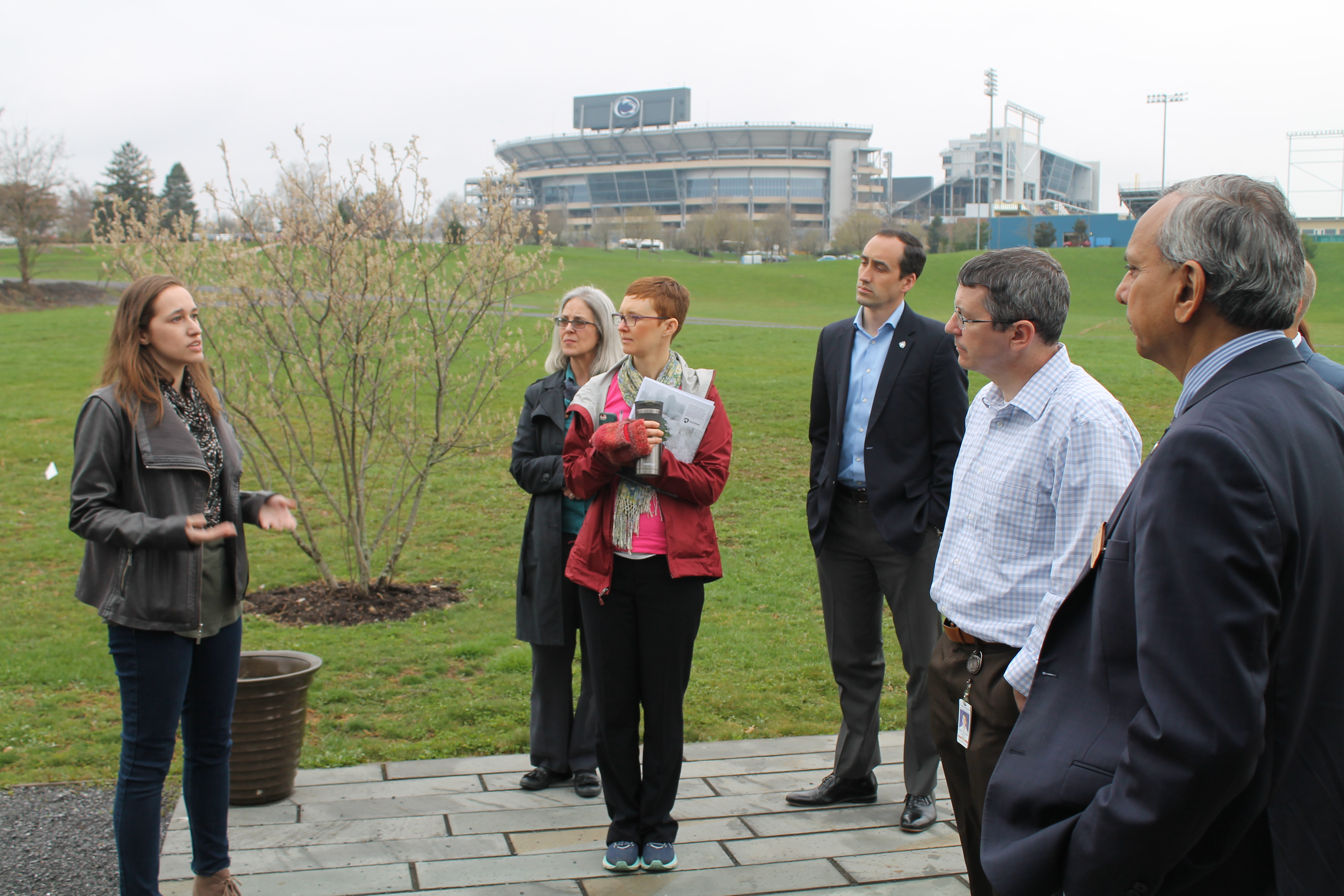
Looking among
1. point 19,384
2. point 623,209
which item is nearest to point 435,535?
point 19,384

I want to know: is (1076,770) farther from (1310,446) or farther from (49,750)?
(49,750)

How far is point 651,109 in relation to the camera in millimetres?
137750

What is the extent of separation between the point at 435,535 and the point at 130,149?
→ 68.1 m

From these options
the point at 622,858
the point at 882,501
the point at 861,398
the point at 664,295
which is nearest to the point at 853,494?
the point at 882,501

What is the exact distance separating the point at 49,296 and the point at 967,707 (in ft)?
112

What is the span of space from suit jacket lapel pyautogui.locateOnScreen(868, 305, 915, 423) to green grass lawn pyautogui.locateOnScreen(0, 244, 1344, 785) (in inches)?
78.8

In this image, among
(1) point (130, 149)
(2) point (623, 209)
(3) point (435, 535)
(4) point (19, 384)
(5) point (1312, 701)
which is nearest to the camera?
(5) point (1312, 701)

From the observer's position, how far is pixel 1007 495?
8.80 ft

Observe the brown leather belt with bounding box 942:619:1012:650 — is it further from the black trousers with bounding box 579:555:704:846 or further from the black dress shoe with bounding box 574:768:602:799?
the black dress shoe with bounding box 574:768:602:799

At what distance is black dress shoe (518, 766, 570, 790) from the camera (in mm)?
4250

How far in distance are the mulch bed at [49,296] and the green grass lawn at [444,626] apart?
1227cm

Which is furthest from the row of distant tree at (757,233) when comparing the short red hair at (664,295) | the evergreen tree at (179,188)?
the short red hair at (664,295)

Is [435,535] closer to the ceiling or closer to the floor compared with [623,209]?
closer to the floor

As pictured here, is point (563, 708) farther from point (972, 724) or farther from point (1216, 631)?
point (1216, 631)
